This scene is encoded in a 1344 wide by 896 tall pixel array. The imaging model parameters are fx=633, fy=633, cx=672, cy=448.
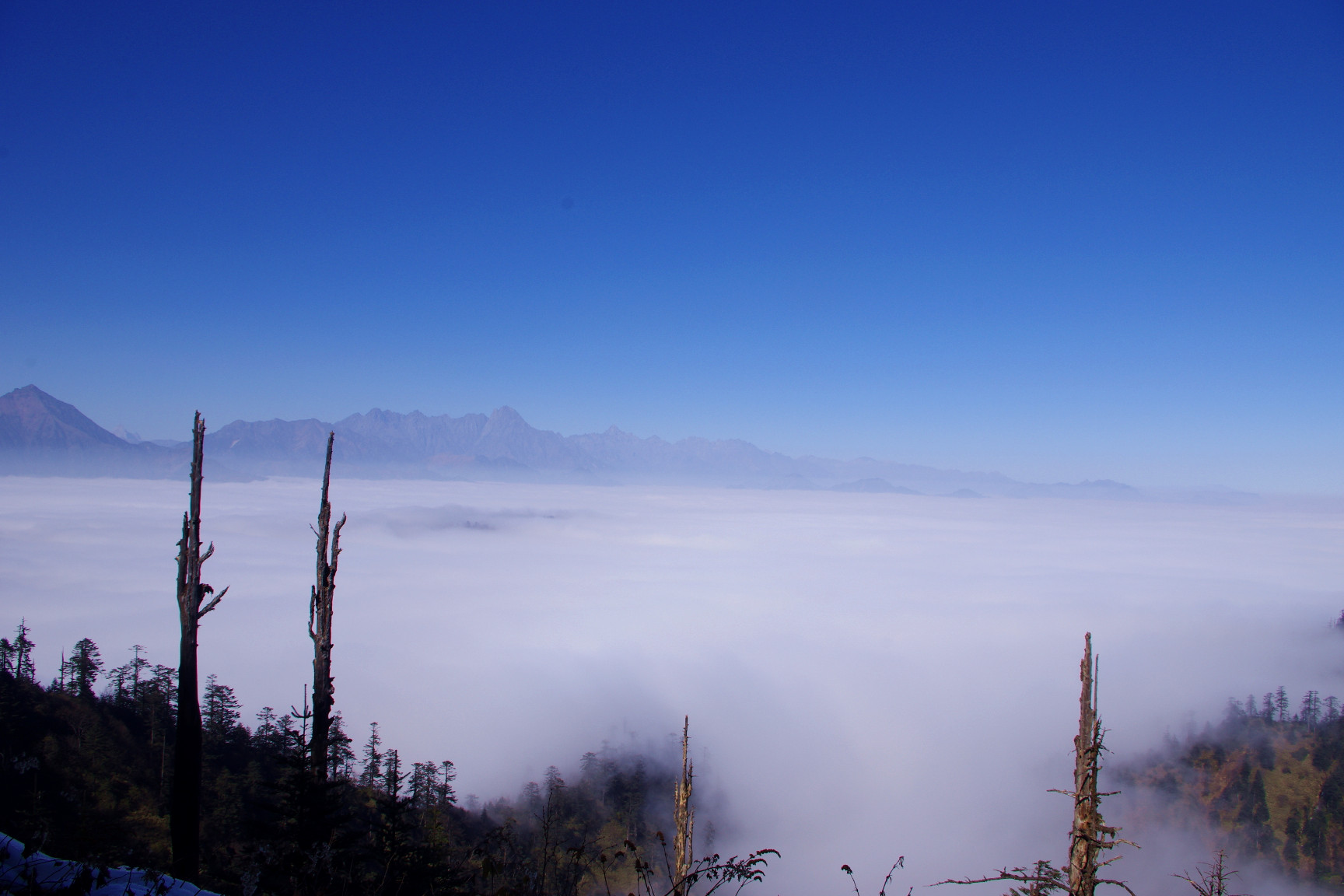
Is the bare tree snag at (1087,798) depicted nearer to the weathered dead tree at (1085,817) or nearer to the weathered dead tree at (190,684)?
the weathered dead tree at (1085,817)

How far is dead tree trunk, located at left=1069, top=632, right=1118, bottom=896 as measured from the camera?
6.28m

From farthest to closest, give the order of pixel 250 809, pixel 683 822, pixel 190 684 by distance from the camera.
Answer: pixel 250 809
pixel 190 684
pixel 683 822

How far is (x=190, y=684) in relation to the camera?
1383cm

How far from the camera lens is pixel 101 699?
61.0 meters

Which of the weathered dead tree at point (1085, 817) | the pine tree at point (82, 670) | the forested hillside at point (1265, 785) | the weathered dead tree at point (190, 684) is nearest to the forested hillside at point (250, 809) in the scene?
the pine tree at point (82, 670)

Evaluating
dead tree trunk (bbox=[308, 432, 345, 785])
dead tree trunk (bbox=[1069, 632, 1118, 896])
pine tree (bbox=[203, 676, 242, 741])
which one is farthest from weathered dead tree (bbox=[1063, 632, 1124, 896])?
pine tree (bbox=[203, 676, 242, 741])

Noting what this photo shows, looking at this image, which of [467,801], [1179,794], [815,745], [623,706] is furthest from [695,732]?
[1179,794]

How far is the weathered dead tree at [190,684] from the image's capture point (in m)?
12.7

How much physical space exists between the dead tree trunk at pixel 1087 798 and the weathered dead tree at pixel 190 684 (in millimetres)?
14575

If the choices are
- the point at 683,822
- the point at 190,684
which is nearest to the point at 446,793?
the point at 190,684

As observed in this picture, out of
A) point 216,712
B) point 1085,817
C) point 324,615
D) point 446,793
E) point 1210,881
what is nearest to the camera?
point 1210,881

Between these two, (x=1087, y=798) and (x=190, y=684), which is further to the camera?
(x=190, y=684)

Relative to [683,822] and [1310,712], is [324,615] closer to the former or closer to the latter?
[683,822]

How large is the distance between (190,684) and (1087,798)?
1658 cm
